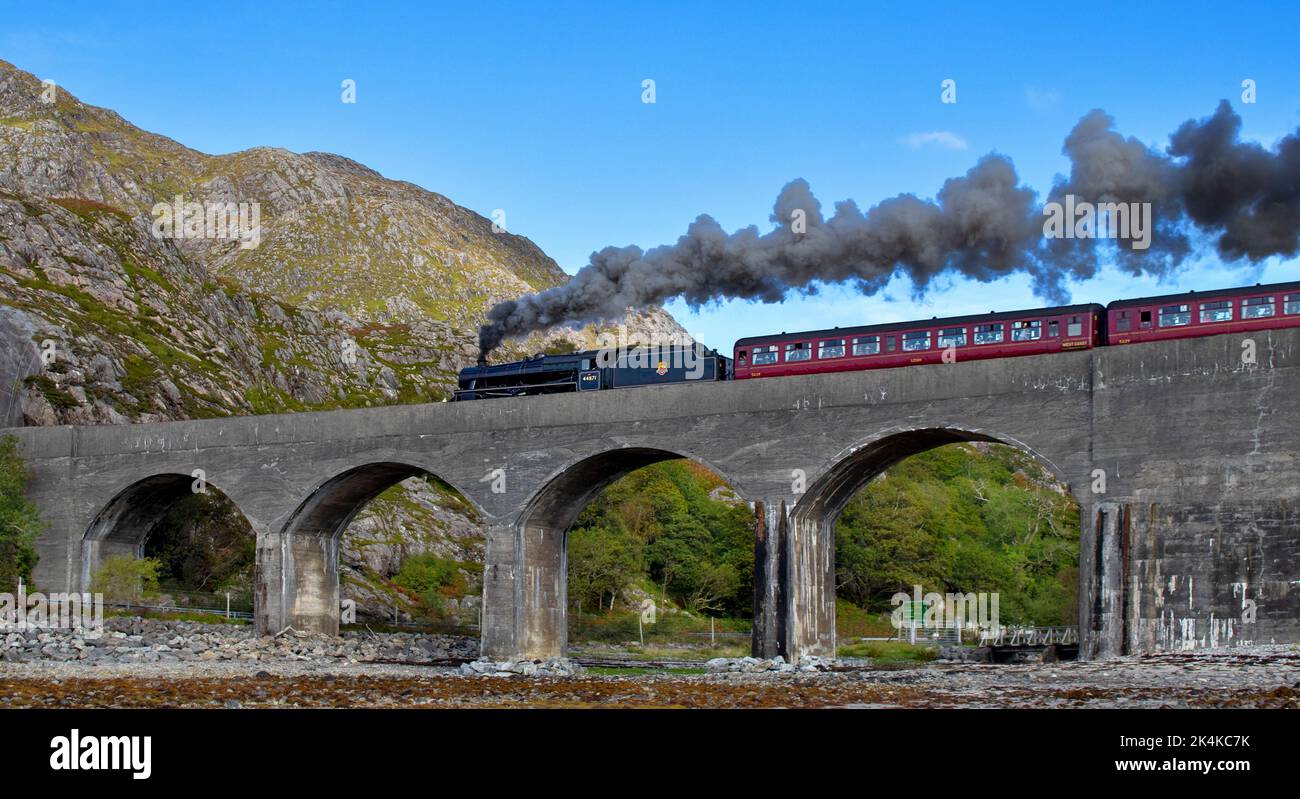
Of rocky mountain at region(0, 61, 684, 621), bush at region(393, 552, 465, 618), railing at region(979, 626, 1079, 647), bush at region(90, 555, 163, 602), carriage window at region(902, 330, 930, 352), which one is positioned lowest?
railing at region(979, 626, 1079, 647)

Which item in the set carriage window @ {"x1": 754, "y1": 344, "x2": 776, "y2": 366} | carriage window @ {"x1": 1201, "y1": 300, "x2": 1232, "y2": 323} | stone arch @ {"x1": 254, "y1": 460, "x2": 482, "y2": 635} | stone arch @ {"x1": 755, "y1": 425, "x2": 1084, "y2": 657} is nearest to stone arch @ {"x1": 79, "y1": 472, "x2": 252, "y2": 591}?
stone arch @ {"x1": 254, "y1": 460, "x2": 482, "y2": 635}

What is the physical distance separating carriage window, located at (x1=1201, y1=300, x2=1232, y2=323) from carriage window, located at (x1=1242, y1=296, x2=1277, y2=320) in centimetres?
41

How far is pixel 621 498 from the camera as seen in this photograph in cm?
9225

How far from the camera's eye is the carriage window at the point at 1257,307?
39156 millimetres

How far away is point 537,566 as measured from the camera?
50.2 meters

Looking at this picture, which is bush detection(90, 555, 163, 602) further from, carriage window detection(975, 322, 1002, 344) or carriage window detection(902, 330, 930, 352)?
carriage window detection(975, 322, 1002, 344)

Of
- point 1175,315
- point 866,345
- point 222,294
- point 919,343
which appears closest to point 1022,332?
point 919,343

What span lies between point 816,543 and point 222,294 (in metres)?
75.3

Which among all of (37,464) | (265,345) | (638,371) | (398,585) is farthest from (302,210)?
(638,371)

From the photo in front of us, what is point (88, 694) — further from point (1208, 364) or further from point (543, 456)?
point (1208, 364)

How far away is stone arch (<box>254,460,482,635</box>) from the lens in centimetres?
5362

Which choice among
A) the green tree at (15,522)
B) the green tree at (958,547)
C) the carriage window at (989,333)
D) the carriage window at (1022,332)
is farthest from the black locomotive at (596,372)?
the green tree at (958,547)
